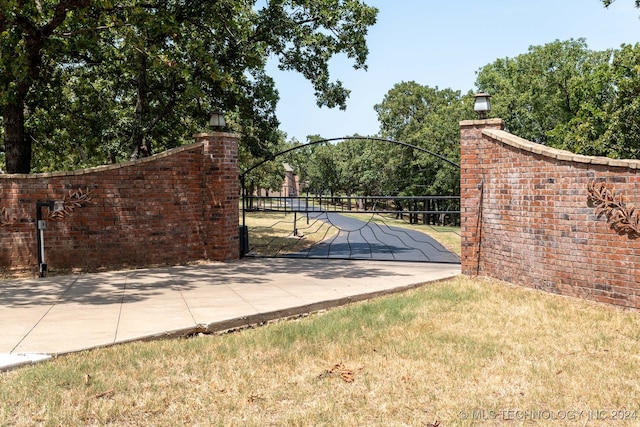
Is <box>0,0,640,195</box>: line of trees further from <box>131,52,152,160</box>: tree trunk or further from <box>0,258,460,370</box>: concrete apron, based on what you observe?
<box>0,258,460,370</box>: concrete apron

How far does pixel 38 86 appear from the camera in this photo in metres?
11.7

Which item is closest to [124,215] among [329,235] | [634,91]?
[329,235]

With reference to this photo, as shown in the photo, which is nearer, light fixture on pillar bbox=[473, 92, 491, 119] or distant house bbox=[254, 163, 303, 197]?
light fixture on pillar bbox=[473, 92, 491, 119]

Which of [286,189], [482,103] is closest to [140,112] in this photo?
[482,103]

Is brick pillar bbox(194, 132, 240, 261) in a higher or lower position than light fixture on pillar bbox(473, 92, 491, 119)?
lower

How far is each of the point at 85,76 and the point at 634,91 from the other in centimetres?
1970

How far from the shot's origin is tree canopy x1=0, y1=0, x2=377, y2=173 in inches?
357

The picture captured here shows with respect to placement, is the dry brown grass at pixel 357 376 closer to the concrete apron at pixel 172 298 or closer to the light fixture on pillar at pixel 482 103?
the concrete apron at pixel 172 298

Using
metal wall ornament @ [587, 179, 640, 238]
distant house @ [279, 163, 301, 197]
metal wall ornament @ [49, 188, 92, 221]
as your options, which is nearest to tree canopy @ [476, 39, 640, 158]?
metal wall ornament @ [587, 179, 640, 238]

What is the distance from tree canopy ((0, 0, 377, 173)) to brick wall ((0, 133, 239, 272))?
188cm

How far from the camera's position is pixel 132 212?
8289mm

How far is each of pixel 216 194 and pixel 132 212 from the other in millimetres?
1561

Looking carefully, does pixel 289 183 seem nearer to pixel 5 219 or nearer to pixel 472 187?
pixel 5 219

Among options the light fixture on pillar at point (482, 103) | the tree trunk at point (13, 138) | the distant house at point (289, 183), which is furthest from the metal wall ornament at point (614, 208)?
the distant house at point (289, 183)
